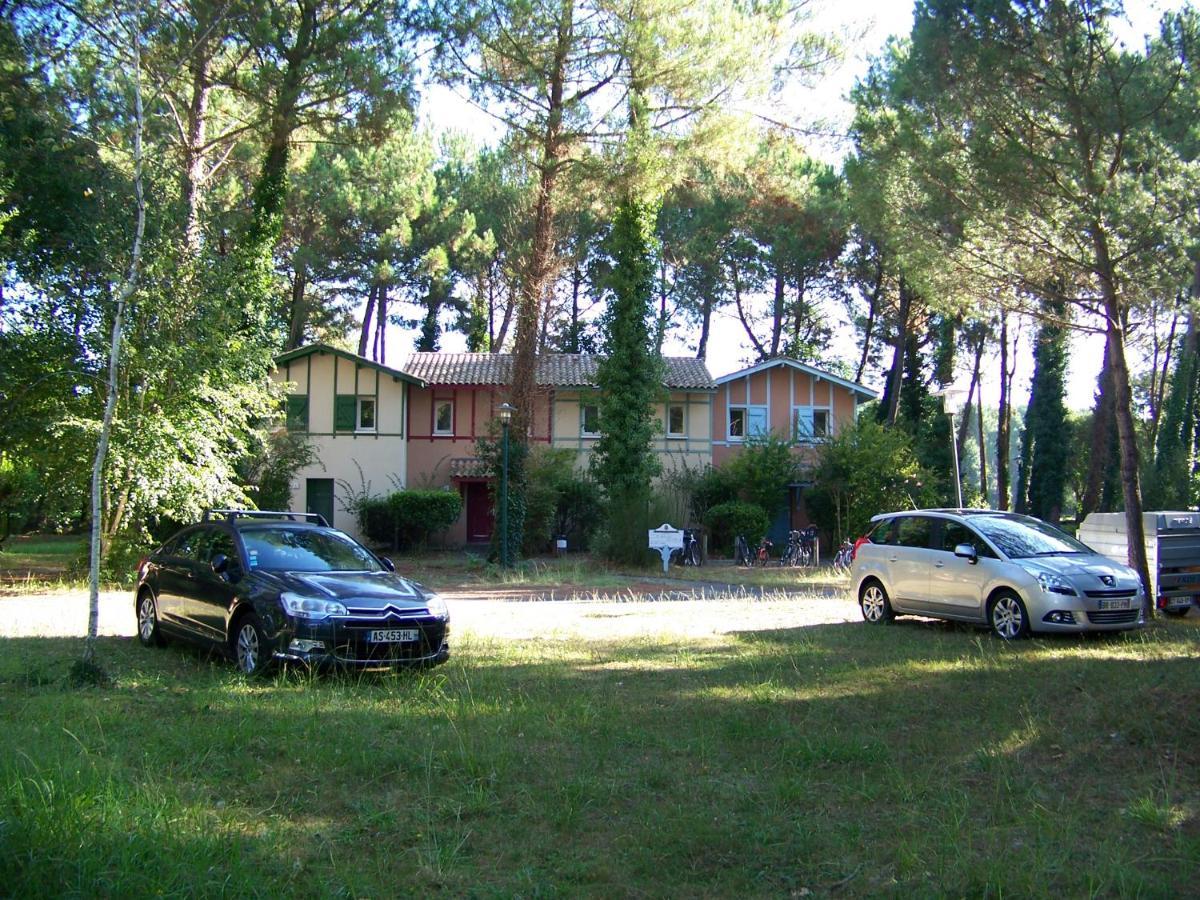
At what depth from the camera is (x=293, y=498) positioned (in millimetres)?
34312

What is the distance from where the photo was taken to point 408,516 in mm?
31688

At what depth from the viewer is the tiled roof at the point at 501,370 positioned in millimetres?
35125

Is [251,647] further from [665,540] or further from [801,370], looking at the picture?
[801,370]

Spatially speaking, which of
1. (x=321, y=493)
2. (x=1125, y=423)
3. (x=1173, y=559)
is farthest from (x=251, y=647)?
(x=321, y=493)

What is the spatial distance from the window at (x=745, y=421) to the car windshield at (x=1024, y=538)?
956 inches

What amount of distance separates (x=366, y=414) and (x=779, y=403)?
15.2 meters

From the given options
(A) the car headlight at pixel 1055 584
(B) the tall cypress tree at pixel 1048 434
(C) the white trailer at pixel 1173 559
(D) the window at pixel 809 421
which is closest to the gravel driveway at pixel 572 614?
(A) the car headlight at pixel 1055 584

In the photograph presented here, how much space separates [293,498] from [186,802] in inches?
1200

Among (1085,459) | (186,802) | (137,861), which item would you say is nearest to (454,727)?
(186,802)

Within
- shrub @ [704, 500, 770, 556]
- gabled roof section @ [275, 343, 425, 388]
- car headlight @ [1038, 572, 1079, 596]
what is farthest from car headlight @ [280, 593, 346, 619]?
gabled roof section @ [275, 343, 425, 388]

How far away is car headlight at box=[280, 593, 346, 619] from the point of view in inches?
330

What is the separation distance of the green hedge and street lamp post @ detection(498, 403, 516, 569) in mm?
7114

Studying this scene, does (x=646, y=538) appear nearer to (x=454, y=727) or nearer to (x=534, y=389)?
(x=534, y=389)

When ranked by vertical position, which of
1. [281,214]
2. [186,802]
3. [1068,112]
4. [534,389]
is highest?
[281,214]
